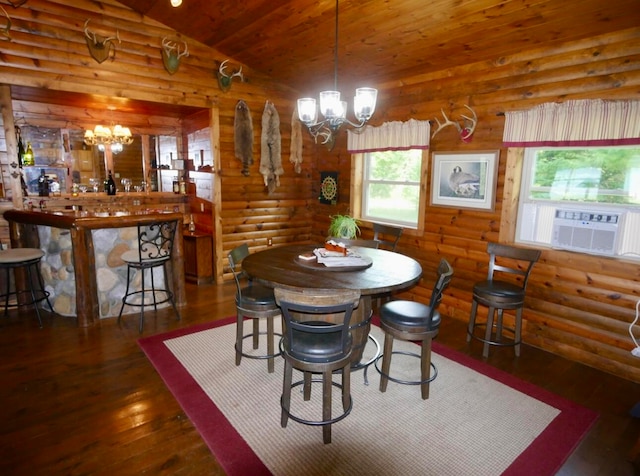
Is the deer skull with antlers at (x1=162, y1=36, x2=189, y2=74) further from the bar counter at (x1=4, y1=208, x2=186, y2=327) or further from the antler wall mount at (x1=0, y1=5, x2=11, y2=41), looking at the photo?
the bar counter at (x1=4, y1=208, x2=186, y2=327)

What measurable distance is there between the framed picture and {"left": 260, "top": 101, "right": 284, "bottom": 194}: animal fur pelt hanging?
7.45ft

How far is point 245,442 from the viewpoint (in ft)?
7.15

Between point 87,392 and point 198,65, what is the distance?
3873mm

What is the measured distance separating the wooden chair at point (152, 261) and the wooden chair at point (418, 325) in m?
2.37

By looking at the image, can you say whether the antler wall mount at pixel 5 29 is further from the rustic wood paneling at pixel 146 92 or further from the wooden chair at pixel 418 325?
the wooden chair at pixel 418 325

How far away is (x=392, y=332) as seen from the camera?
255 cm

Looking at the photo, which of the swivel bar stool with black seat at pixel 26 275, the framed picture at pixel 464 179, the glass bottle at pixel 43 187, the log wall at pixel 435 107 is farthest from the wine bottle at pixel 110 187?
the framed picture at pixel 464 179

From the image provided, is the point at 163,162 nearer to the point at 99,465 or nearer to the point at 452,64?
the point at 452,64

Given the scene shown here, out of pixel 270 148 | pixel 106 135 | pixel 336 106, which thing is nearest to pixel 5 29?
pixel 106 135

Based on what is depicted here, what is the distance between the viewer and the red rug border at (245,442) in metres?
2.04

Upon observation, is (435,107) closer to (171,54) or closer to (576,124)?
(576,124)

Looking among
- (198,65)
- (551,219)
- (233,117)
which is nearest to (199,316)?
(233,117)

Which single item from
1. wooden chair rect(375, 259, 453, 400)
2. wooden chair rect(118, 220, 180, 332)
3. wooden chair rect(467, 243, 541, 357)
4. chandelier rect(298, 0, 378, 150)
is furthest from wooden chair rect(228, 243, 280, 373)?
wooden chair rect(467, 243, 541, 357)

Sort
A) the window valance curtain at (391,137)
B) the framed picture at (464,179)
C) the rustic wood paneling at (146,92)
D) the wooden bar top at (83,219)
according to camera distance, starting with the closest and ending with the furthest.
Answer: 1. the wooden bar top at (83,219)
2. the framed picture at (464,179)
3. the rustic wood paneling at (146,92)
4. the window valance curtain at (391,137)
